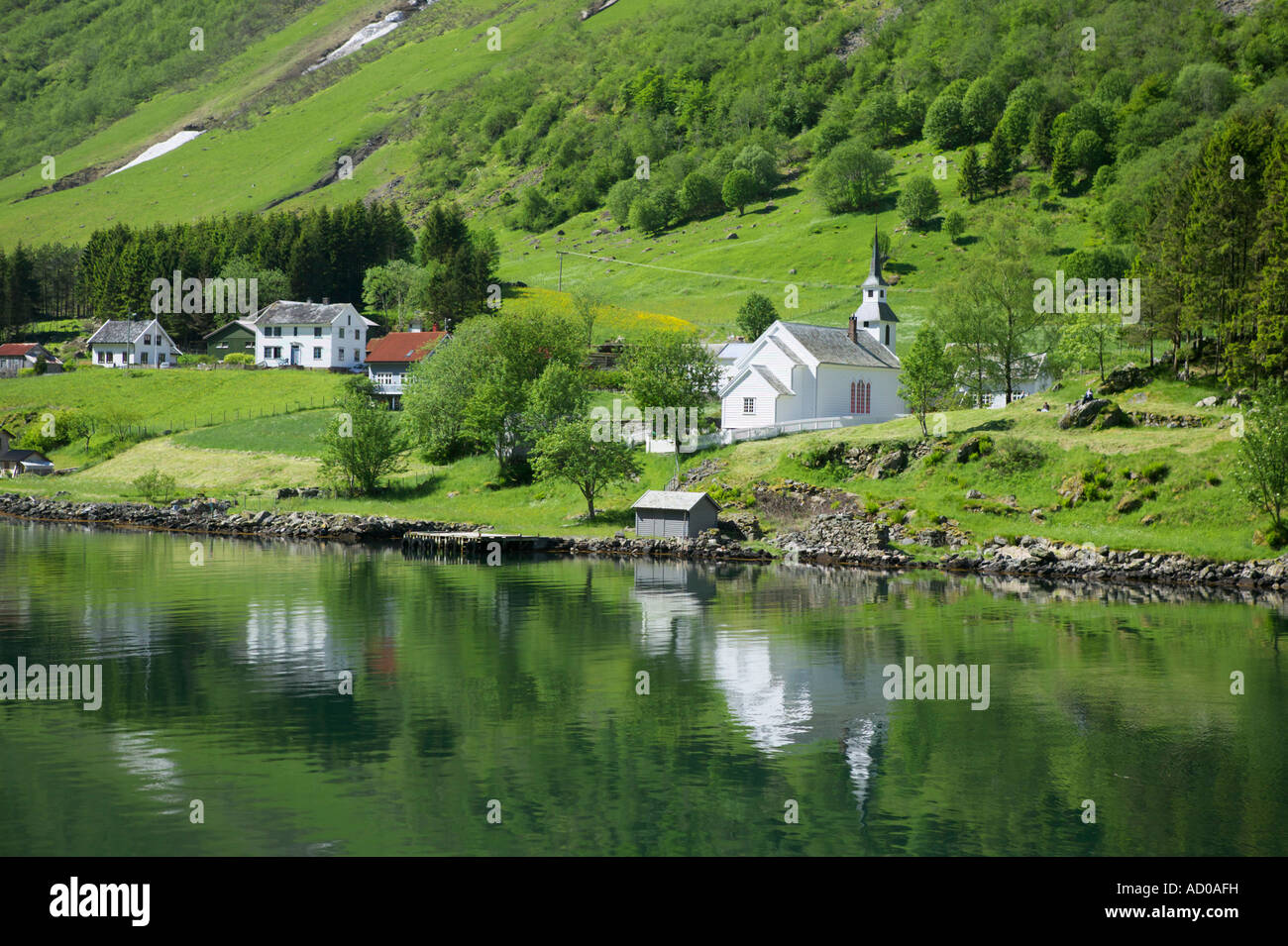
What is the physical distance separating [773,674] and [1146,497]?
32.8m

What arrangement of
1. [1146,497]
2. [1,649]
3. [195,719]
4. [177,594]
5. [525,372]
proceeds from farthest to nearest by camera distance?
[525,372] → [1146,497] → [177,594] → [1,649] → [195,719]

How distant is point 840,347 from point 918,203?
224ft

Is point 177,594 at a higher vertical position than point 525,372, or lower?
lower

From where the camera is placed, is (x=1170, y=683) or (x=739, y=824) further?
(x=1170, y=683)

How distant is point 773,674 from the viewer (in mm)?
32938

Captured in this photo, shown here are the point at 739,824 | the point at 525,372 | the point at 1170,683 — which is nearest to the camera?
the point at 739,824

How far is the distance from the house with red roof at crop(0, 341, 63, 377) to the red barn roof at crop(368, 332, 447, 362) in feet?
122

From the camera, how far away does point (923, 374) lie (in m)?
71.2

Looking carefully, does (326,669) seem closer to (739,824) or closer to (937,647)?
(739,824)

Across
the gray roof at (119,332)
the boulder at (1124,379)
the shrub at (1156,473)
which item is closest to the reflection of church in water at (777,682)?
the shrub at (1156,473)

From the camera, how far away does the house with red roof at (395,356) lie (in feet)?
374

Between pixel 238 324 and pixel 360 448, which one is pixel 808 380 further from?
pixel 238 324
